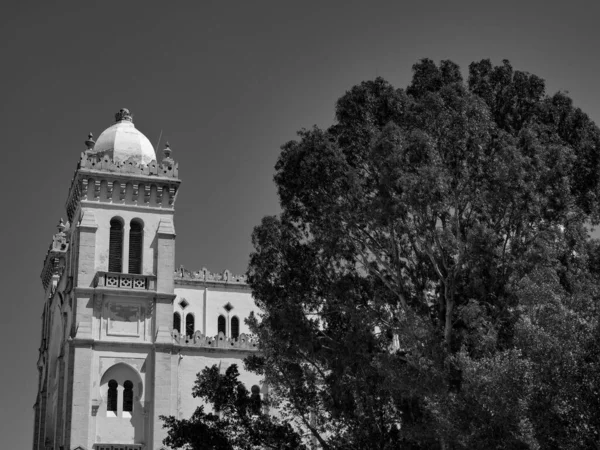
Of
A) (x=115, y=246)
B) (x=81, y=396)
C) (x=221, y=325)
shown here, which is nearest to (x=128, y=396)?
(x=81, y=396)

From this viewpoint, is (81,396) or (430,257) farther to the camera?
(81,396)

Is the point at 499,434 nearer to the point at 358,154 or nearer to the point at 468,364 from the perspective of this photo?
the point at 468,364

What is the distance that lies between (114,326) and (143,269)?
304 cm

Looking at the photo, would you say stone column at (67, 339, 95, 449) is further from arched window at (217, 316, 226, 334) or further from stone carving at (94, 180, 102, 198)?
arched window at (217, 316, 226, 334)

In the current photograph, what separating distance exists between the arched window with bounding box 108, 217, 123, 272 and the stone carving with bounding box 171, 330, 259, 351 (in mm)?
4281

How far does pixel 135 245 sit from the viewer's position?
149 feet

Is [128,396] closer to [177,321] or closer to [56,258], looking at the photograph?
[177,321]

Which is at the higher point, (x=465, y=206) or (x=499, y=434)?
(x=465, y=206)

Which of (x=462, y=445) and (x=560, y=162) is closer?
(x=462, y=445)

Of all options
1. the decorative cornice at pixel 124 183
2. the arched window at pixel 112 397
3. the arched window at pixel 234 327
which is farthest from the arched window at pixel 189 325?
the arched window at pixel 112 397

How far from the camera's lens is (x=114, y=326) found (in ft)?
142

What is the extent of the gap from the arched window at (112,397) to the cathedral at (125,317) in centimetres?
4

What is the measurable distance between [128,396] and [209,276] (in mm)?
9973

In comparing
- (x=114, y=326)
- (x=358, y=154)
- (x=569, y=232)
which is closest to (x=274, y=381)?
(x=358, y=154)
